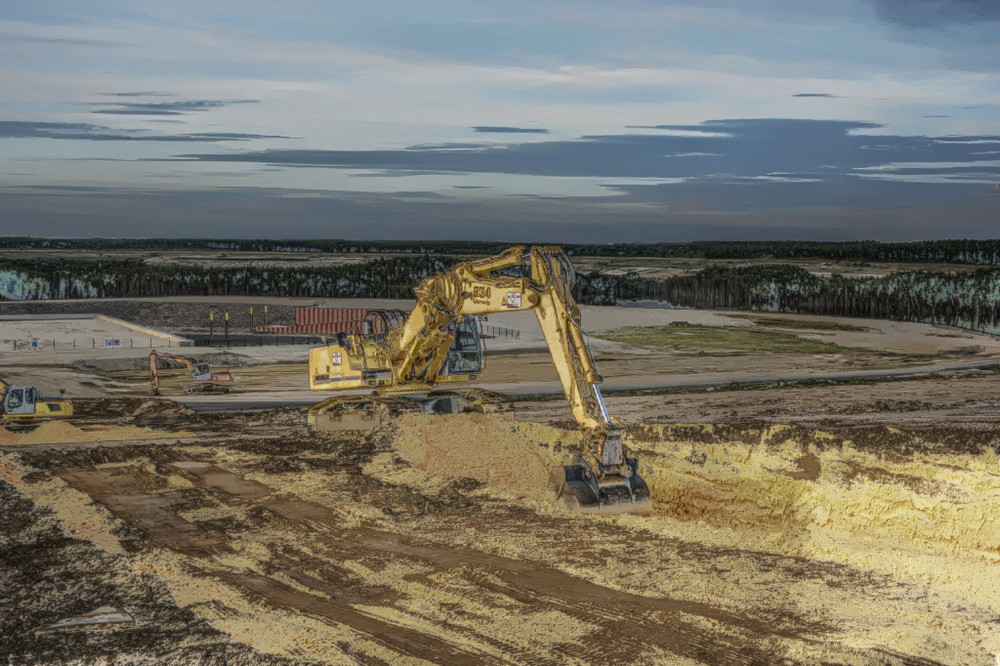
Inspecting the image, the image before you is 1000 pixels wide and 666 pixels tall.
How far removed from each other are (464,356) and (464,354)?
0.05m

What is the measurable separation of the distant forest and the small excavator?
46458 mm

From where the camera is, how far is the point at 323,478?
21.0 meters

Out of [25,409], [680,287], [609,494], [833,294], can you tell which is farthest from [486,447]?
[680,287]

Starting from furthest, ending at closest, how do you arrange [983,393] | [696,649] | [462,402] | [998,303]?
[998,303]
[983,393]
[462,402]
[696,649]

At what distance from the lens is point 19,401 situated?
27562mm

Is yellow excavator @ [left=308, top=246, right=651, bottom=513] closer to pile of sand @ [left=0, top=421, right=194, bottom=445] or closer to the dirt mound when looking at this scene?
pile of sand @ [left=0, top=421, right=194, bottom=445]

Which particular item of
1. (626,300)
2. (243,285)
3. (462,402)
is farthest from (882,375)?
(243,285)

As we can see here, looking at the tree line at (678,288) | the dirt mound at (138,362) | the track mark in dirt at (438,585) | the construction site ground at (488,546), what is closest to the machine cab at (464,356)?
the construction site ground at (488,546)

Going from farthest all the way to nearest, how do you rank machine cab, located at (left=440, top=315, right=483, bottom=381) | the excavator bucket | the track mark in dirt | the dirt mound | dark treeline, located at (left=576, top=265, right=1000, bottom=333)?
dark treeline, located at (left=576, top=265, right=1000, bottom=333), the dirt mound, machine cab, located at (left=440, top=315, right=483, bottom=381), the excavator bucket, the track mark in dirt

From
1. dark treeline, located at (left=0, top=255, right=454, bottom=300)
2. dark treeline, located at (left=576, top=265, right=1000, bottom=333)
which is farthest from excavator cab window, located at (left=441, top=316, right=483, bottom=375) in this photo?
dark treeline, located at (left=0, top=255, right=454, bottom=300)

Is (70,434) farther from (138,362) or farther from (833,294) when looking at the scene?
(833,294)

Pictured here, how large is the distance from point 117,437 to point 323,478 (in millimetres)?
8194

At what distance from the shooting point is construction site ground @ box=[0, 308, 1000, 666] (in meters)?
12.2

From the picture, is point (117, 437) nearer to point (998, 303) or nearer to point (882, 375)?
point (882, 375)
